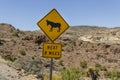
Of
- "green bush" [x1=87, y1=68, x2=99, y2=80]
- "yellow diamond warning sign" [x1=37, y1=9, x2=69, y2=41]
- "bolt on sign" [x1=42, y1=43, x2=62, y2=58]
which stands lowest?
"green bush" [x1=87, y1=68, x2=99, y2=80]

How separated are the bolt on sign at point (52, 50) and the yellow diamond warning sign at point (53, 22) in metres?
0.27

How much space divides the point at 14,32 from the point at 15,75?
57.7 m

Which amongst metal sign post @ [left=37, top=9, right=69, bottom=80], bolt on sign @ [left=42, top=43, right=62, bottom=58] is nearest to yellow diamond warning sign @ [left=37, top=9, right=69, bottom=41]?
metal sign post @ [left=37, top=9, right=69, bottom=80]

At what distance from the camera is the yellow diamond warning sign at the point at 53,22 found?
10992 mm

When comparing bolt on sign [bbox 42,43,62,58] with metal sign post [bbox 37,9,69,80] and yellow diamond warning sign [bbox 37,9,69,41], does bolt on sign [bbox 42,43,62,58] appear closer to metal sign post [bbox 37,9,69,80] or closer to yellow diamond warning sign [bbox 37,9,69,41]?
metal sign post [bbox 37,9,69,80]

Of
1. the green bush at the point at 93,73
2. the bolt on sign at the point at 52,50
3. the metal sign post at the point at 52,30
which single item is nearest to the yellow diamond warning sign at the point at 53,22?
the metal sign post at the point at 52,30

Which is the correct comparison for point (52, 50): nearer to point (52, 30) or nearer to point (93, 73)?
point (52, 30)

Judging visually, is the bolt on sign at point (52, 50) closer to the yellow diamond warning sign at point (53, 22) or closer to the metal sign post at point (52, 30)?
the metal sign post at point (52, 30)

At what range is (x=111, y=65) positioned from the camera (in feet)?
224

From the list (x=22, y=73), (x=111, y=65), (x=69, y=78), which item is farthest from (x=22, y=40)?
(x=22, y=73)

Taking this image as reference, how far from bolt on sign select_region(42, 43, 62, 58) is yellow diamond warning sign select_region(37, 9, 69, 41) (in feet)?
0.88

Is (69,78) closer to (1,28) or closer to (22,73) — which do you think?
(22,73)

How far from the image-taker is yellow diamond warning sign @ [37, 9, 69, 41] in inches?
433

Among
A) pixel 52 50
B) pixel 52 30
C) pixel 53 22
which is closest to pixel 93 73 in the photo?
pixel 52 30
